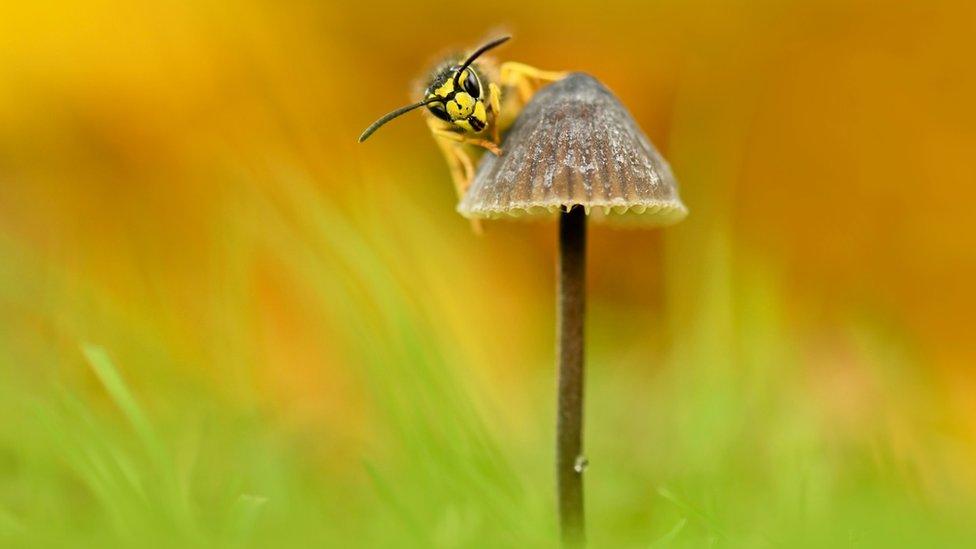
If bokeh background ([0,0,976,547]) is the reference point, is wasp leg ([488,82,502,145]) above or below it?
above

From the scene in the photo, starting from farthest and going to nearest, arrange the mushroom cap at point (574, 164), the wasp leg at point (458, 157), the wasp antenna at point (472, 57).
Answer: the wasp leg at point (458, 157), the wasp antenna at point (472, 57), the mushroom cap at point (574, 164)

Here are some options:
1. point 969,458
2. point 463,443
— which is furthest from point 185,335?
point 969,458

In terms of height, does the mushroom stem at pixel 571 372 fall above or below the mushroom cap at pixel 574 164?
below

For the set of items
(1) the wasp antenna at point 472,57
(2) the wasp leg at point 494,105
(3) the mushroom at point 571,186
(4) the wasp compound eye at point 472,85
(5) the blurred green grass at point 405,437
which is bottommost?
(5) the blurred green grass at point 405,437

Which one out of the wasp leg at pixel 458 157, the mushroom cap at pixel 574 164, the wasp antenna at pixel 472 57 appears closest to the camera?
the mushroom cap at pixel 574 164

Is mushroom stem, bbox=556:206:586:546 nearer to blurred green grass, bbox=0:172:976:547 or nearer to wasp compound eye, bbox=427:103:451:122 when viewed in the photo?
blurred green grass, bbox=0:172:976:547

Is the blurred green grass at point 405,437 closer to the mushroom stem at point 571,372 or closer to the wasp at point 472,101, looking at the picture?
the mushroom stem at point 571,372

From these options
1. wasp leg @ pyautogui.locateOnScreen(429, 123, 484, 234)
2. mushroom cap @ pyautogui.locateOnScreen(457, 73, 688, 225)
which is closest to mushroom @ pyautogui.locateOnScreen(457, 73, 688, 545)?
mushroom cap @ pyautogui.locateOnScreen(457, 73, 688, 225)

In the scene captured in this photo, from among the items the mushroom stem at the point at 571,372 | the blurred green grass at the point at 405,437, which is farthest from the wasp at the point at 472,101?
the blurred green grass at the point at 405,437

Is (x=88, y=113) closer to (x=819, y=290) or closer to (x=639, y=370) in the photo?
(x=639, y=370)
